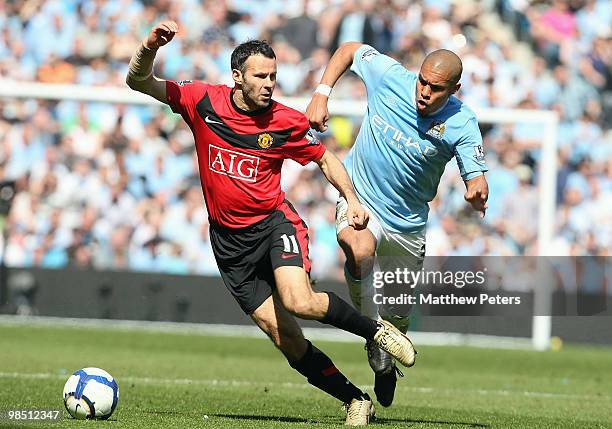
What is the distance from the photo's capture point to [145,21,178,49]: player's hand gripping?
300 inches

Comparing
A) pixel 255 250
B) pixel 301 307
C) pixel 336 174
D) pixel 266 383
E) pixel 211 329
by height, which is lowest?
pixel 211 329

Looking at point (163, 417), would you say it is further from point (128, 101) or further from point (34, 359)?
point (128, 101)

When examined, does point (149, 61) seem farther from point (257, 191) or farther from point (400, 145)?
point (400, 145)

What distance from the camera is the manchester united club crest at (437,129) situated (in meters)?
8.91

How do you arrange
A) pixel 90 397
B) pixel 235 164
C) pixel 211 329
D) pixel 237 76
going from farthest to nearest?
pixel 211 329 → pixel 235 164 → pixel 237 76 → pixel 90 397

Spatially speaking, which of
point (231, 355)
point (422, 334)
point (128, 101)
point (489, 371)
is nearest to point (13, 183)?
point (128, 101)

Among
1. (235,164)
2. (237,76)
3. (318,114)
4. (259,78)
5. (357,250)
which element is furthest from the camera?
(357,250)

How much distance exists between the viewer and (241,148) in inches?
317

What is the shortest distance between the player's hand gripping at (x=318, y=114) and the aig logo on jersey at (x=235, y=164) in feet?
1.84

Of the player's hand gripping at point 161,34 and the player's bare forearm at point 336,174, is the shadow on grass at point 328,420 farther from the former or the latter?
the player's hand gripping at point 161,34

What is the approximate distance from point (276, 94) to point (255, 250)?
1153 centimetres

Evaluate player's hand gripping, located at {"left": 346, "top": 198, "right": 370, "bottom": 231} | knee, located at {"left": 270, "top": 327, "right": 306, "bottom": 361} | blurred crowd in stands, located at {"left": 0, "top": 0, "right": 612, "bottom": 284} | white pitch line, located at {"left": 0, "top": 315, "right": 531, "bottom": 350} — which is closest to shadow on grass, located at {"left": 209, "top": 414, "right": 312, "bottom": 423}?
knee, located at {"left": 270, "top": 327, "right": 306, "bottom": 361}

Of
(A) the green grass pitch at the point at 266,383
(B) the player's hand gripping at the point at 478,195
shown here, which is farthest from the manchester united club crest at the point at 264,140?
(A) the green grass pitch at the point at 266,383

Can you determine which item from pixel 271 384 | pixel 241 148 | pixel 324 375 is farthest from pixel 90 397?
pixel 271 384
